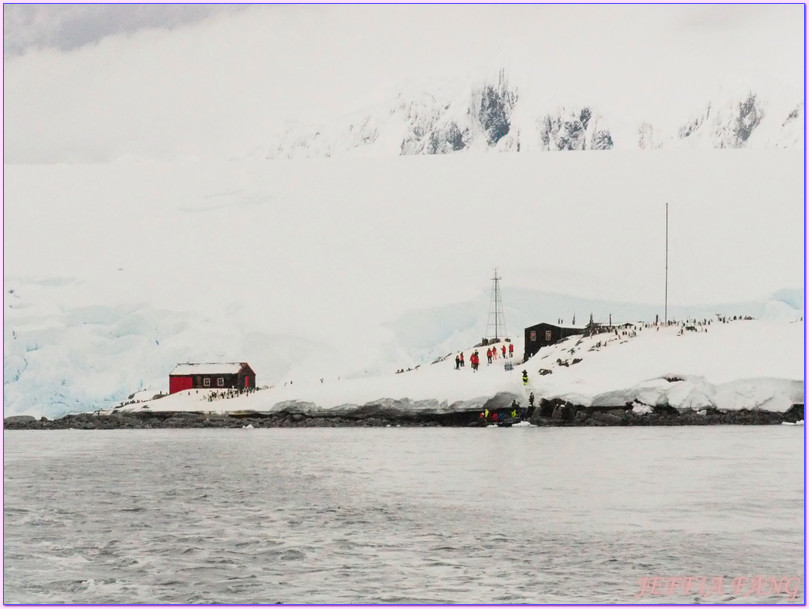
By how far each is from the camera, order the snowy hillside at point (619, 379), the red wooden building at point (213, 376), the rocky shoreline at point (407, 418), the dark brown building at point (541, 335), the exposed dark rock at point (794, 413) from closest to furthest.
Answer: the exposed dark rock at point (794, 413), the rocky shoreline at point (407, 418), the snowy hillside at point (619, 379), the red wooden building at point (213, 376), the dark brown building at point (541, 335)

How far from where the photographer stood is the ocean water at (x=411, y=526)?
1126 centimetres

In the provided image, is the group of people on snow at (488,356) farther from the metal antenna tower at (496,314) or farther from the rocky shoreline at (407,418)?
the rocky shoreline at (407,418)

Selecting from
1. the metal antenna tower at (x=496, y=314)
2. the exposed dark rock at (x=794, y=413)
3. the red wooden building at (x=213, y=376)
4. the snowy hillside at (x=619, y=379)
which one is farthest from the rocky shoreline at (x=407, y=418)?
the metal antenna tower at (x=496, y=314)

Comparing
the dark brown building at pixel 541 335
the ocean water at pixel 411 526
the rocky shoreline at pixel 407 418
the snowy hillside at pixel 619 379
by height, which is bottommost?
the ocean water at pixel 411 526

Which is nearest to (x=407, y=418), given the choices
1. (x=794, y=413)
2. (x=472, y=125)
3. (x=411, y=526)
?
(x=794, y=413)

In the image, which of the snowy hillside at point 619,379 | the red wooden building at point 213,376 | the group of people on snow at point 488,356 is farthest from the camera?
the red wooden building at point 213,376

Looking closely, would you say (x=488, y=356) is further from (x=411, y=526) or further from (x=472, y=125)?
(x=472, y=125)

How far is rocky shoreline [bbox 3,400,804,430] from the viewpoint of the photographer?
3547 cm

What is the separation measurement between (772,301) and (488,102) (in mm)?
61439

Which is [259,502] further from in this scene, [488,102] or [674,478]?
[488,102]

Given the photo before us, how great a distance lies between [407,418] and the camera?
1516 inches

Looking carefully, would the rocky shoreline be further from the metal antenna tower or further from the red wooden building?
the metal antenna tower

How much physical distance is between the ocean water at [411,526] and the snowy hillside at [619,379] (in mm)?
9166

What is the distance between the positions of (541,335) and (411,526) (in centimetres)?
3087
